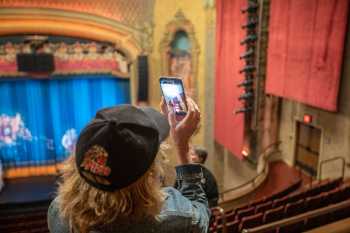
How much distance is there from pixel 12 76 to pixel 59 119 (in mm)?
1920

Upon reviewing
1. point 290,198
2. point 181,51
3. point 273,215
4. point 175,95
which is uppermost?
point 181,51

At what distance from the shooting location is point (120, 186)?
0.93 metres

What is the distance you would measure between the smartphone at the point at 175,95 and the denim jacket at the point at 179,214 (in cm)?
28

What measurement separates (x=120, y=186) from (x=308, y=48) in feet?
16.2

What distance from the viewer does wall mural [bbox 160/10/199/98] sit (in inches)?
326

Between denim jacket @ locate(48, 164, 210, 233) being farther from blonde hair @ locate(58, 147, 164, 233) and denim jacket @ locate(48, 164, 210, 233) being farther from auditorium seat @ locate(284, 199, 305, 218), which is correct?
auditorium seat @ locate(284, 199, 305, 218)

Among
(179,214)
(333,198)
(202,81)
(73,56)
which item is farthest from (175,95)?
(73,56)

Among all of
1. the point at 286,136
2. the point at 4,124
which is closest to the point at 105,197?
the point at 286,136

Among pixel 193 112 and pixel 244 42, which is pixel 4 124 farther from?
pixel 193 112

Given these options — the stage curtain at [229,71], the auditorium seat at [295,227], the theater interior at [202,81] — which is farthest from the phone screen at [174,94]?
the stage curtain at [229,71]

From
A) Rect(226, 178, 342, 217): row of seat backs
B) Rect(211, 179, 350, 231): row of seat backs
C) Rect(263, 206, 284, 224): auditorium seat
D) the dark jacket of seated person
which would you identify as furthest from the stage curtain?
the dark jacket of seated person

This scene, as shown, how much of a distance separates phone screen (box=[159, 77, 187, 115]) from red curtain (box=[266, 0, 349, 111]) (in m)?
3.84

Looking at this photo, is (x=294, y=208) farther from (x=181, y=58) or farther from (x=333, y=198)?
(x=181, y=58)

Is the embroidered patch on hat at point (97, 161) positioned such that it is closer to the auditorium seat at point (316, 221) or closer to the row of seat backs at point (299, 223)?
the row of seat backs at point (299, 223)
